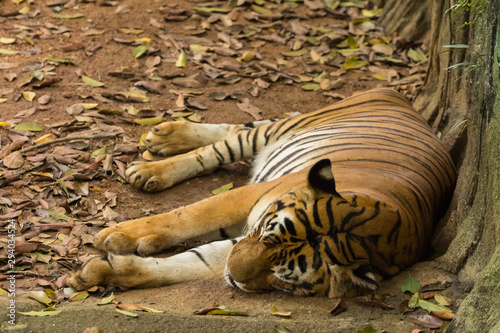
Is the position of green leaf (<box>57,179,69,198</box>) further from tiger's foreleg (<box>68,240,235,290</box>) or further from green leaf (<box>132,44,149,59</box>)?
green leaf (<box>132,44,149,59</box>)

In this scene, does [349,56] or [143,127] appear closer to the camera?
[143,127]

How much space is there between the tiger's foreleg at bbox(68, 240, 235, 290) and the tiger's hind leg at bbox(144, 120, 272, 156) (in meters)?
1.52

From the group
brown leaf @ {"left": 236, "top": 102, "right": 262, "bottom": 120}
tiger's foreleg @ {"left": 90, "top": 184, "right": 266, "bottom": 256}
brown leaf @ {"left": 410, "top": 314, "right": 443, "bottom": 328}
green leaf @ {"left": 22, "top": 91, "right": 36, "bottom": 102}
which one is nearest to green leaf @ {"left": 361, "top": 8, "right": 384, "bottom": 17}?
brown leaf @ {"left": 236, "top": 102, "right": 262, "bottom": 120}

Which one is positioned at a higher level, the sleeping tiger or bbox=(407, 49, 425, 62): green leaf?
bbox=(407, 49, 425, 62): green leaf

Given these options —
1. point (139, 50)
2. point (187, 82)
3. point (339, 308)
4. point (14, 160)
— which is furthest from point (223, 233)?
point (139, 50)

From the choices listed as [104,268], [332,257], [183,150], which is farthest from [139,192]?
[332,257]

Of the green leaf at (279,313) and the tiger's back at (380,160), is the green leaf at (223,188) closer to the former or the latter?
the tiger's back at (380,160)

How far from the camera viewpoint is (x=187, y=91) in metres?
5.93

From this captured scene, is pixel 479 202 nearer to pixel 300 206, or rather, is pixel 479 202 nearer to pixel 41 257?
pixel 300 206

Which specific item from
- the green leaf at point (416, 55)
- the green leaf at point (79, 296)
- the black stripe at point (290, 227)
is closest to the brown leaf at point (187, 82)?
the green leaf at point (416, 55)

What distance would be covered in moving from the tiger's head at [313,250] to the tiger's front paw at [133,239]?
0.72 m

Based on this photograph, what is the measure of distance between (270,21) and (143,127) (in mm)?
2758

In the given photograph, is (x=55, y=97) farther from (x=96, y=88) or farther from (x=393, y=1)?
(x=393, y=1)

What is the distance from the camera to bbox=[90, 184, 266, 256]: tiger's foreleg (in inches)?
146
